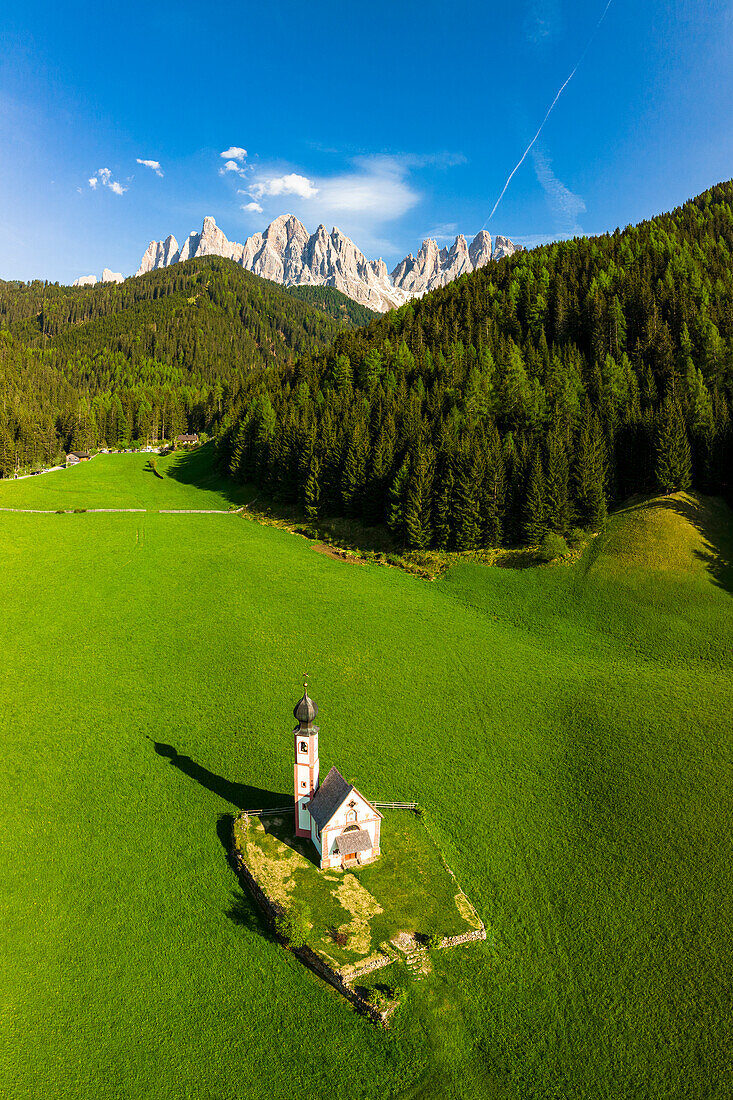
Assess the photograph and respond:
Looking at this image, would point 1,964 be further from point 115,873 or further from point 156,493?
point 156,493

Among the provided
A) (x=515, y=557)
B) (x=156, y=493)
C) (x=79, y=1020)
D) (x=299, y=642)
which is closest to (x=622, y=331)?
Result: (x=515, y=557)

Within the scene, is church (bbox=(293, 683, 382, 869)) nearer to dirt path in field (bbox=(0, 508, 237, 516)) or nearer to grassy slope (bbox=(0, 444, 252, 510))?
dirt path in field (bbox=(0, 508, 237, 516))

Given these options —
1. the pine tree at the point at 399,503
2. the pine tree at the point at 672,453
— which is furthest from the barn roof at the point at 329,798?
the pine tree at the point at 672,453

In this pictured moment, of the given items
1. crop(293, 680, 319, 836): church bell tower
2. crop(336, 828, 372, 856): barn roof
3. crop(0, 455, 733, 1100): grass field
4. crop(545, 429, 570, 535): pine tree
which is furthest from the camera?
crop(545, 429, 570, 535): pine tree

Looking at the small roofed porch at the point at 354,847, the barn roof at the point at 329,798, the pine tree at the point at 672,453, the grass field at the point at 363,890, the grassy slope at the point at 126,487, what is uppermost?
the pine tree at the point at 672,453

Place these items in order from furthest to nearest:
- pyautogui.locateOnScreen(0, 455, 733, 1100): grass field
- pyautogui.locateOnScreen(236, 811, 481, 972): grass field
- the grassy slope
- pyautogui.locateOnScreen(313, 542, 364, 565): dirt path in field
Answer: the grassy slope < pyautogui.locateOnScreen(313, 542, 364, 565): dirt path in field < pyautogui.locateOnScreen(236, 811, 481, 972): grass field < pyautogui.locateOnScreen(0, 455, 733, 1100): grass field

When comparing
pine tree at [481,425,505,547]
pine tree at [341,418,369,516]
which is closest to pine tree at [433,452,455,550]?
pine tree at [481,425,505,547]

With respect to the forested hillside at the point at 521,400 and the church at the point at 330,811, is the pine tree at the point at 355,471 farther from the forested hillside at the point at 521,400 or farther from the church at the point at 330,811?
the church at the point at 330,811
